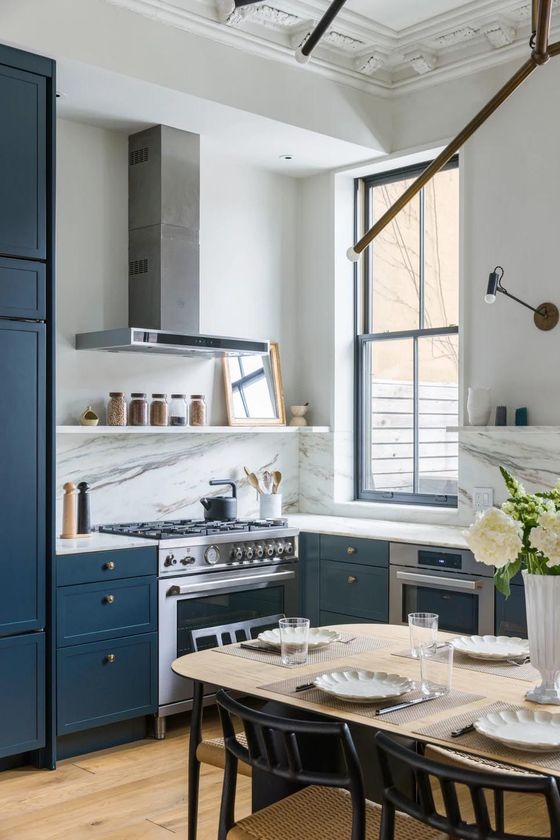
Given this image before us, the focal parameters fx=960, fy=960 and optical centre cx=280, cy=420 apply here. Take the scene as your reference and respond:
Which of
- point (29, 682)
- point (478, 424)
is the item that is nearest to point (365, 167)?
point (478, 424)

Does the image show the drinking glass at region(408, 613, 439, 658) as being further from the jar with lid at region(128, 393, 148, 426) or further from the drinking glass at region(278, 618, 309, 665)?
the jar with lid at region(128, 393, 148, 426)

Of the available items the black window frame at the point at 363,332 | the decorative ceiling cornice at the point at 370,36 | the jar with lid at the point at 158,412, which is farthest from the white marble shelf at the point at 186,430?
the decorative ceiling cornice at the point at 370,36

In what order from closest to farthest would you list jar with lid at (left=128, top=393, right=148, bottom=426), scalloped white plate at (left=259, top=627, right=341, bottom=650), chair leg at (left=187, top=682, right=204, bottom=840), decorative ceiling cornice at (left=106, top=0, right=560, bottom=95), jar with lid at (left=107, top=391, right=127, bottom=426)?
1. chair leg at (left=187, top=682, right=204, bottom=840)
2. scalloped white plate at (left=259, top=627, right=341, bottom=650)
3. decorative ceiling cornice at (left=106, top=0, right=560, bottom=95)
4. jar with lid at (left=107, top=391, right=127, bottom=426)
5. jar with lid at (left=128, top=393, right=148, bottom=426)

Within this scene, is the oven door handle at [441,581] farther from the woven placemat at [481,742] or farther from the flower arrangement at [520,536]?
the woven placemat at [481,742]

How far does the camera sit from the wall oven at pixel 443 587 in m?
4.39

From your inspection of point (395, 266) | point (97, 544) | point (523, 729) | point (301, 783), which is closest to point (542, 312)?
point (395, 266)

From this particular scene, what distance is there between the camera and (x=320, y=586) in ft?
16.7

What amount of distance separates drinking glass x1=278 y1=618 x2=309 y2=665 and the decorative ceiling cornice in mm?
2870

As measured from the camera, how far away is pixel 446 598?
454cm

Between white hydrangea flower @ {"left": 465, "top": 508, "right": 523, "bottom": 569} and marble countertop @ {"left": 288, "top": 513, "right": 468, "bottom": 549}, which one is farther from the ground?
white hydrangea flower @ {"left": 465, "top": 508, "right": 523, "bottom": 569}

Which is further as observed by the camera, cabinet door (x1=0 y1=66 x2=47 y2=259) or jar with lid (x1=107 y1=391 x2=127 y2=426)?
jar with lid (x1=107 y1=391 x2=127 y2=426)

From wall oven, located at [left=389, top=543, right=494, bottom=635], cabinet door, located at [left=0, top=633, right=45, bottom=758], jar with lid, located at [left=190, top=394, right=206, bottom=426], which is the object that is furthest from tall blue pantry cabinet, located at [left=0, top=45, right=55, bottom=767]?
wall oven, located at [left=389, top=543, right=494, bottom=635]

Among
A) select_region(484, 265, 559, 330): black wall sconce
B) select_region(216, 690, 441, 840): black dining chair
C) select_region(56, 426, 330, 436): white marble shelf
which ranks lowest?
select_region(216, 690, 441, 840): black dining chair

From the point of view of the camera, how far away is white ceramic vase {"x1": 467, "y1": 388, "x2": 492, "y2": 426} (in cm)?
486
